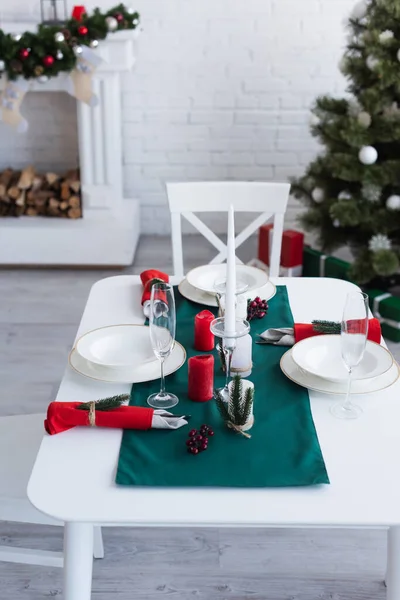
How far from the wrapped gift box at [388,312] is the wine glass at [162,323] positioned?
1.85 meters

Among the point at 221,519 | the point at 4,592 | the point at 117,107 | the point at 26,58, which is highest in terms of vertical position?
the point at 26,58

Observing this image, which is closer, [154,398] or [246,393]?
[246,393]

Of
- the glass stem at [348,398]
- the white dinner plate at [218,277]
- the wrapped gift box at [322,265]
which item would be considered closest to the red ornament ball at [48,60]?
the wrapped gift box at [322,265]

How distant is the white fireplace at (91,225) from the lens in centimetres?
364

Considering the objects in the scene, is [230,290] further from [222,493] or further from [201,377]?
[222,493]

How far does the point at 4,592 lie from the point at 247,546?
0.64m

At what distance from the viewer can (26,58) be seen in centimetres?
326

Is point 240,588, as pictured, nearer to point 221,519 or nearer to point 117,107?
point 221,519

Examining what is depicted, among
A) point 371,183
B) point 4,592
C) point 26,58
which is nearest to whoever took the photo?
point 4,592

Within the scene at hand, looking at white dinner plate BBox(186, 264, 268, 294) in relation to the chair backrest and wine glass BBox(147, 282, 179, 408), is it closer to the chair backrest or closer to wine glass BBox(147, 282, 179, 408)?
the chair backrest

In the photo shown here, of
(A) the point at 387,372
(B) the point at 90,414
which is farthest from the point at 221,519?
(A) the point at 387,372

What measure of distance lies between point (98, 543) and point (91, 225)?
2066 millimetres

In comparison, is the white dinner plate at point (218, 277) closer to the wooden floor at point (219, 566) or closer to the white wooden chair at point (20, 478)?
the white wooden chair at point (20, 478)

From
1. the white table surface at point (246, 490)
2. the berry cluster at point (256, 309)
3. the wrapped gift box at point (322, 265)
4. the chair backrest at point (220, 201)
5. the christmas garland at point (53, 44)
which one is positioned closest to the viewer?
the white table surface at point (246, 490)
